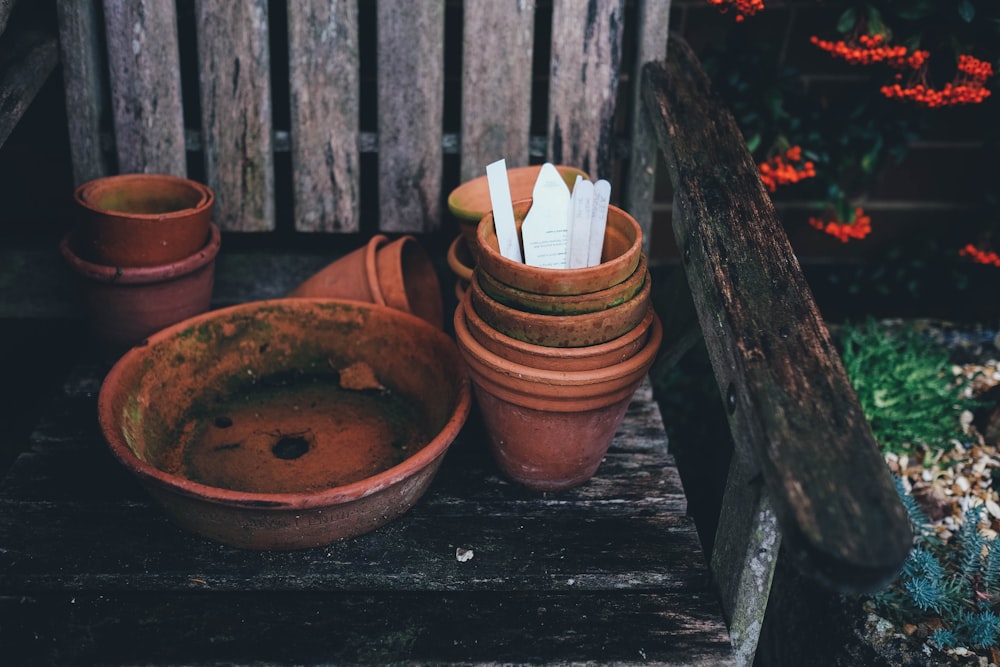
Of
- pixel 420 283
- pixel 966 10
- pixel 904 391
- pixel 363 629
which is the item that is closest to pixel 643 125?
pixel 420 283

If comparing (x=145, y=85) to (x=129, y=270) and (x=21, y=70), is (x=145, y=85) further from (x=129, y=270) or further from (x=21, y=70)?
(x=129, y=270)

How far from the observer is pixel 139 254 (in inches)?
86.7

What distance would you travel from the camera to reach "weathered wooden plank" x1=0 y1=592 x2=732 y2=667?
5.33 ft

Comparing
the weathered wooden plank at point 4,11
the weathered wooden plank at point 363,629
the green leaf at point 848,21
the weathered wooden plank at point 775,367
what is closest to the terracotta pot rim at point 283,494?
the weathered wooden plank at point 363,629

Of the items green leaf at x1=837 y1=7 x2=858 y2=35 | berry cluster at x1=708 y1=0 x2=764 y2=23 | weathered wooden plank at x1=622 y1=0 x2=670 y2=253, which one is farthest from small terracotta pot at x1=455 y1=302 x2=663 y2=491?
green leaf at x1=837 y1=7 x2=858 y2=35

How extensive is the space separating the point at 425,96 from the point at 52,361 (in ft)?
5.47

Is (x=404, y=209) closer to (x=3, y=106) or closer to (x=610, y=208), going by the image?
(x=610, y=208)

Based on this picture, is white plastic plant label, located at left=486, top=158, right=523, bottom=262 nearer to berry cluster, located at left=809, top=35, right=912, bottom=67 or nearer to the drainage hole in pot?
the drainage hole in pot

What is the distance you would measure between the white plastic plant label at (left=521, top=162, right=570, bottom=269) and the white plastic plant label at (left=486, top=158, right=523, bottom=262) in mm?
24

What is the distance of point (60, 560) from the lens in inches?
69.9

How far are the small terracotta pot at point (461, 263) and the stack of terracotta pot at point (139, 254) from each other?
2.05ft

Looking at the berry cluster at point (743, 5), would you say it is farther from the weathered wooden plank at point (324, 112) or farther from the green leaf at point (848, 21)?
the weathered wooden plank at point (324, 112)

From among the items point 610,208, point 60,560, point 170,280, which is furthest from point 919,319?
point 60,560

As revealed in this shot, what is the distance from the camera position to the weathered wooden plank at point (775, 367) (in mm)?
1216
